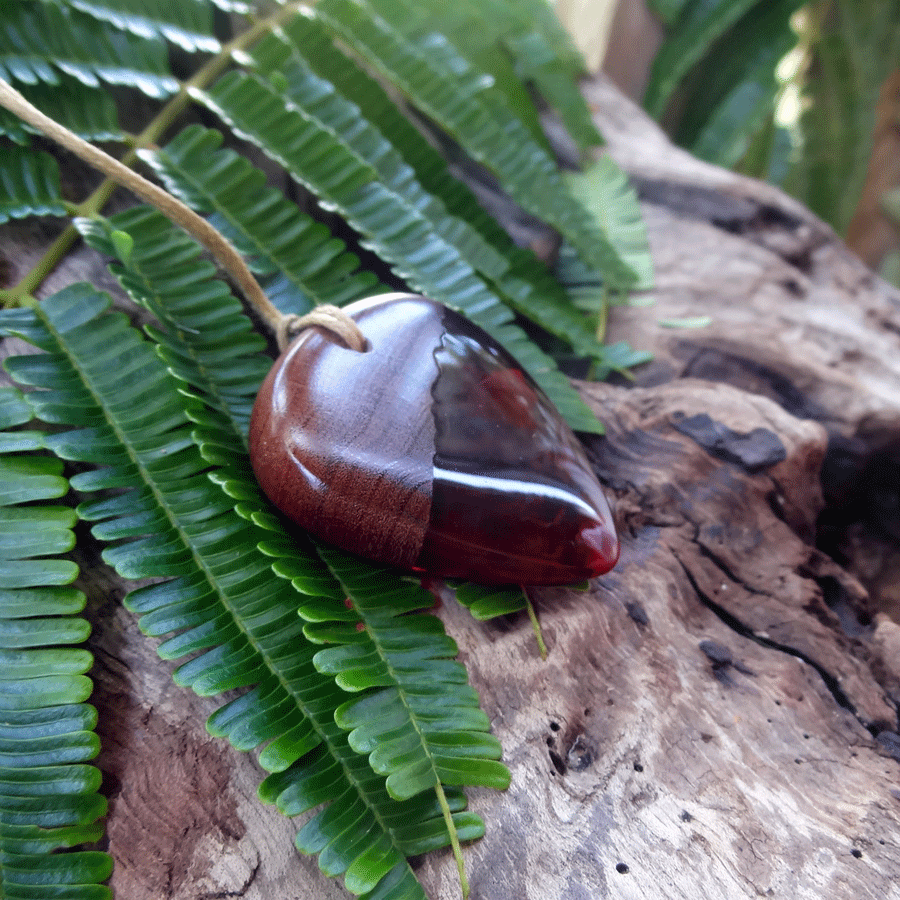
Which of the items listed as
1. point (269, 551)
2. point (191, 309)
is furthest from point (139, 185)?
point (269, 551)

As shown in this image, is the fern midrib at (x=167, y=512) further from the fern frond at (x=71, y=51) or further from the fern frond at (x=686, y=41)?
the fern frond at (x=686, y=41)

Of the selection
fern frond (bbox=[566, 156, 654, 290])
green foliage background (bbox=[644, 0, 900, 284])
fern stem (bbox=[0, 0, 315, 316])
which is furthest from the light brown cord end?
green foliage background (bbox=[644, 0, 900, 284])

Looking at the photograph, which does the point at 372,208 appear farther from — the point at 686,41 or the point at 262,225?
the point at 686,41

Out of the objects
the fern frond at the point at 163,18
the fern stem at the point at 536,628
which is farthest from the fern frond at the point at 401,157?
the fern stem at the point at 536,628

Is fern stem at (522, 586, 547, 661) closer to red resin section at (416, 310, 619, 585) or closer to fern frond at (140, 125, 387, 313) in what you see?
red resin section at (416, 310, 619, 585)

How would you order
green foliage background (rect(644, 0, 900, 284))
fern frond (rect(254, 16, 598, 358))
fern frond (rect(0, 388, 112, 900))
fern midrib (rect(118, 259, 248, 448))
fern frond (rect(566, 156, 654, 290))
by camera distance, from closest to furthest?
fern frond (rect(0, 388, 112, 900))
fern midrib (rect(118, 259, 248, 448))
fern frond (rect(254, 16, 598, 358))
fern frond (rect(566, 156, 654, 290))
green foliage background (rect(644, 0, 900, 284))
